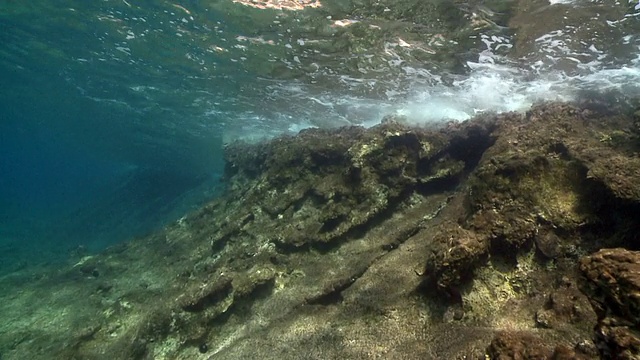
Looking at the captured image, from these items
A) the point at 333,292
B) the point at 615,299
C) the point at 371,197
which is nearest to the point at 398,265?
the point at 333,292

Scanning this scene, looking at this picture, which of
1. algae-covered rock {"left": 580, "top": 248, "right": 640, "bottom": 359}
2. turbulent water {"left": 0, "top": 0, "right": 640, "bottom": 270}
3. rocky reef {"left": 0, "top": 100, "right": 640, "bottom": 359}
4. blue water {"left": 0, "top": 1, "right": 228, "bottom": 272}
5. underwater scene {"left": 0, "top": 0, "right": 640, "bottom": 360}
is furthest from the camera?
blue water {"left": 0, "top": 1, "right": 228, "bottom": 272}

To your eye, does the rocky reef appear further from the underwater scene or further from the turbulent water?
the turbulent water

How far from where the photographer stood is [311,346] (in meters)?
7.42

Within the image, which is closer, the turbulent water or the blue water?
the turbulent water

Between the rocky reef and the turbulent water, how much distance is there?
3440 mm

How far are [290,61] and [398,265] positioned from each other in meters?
14.8

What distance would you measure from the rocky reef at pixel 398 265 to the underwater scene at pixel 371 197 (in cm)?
6

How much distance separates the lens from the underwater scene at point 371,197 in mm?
6789

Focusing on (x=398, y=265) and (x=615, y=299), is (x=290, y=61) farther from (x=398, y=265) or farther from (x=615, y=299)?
(x=615, y=299)

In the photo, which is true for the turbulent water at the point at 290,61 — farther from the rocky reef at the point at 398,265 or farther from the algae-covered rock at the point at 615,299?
the algae-covered rock at the point at 615,299

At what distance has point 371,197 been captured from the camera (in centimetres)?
1260

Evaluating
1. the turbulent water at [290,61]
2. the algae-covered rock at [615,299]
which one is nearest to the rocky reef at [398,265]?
the algae-covered rock at [615,299]

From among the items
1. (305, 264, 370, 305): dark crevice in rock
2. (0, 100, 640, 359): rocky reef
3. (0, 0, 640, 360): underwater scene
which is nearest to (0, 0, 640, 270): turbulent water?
A: (0, 0, 640, 360): underwater scene

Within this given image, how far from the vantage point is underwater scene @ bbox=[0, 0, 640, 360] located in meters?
6.79
